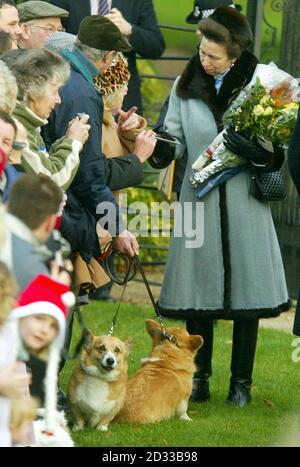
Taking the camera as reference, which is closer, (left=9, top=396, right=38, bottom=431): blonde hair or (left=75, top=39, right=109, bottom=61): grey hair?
(left=9, top=396, right=38, bottom=431): blonde hair

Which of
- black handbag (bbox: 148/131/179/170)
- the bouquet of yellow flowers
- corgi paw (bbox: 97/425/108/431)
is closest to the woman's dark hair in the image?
the bouquet of yellow flowers

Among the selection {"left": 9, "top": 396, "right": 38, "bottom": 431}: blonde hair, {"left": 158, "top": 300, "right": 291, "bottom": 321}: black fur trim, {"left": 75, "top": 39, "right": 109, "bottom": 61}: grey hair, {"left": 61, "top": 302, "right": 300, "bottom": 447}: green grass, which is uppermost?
{"left": 9, "top": 396, "right": 38, "bottom": 431}: blonde hair

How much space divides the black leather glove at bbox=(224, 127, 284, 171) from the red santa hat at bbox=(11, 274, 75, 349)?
2.70 metres

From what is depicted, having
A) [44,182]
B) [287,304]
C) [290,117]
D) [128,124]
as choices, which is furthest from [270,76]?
[44,182]

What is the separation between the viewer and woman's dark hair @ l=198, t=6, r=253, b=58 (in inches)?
315

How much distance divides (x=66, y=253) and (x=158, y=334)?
3.22 ft

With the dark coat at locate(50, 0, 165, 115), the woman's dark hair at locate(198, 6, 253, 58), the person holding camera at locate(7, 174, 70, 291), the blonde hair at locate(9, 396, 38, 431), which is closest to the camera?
the blonde hair at locate(9, 396, 38, 431)

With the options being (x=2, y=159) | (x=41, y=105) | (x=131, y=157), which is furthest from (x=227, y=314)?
(x=2, y=159)

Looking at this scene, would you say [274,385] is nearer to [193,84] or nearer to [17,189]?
[193,84]

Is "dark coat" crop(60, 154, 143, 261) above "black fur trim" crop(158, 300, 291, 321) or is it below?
above

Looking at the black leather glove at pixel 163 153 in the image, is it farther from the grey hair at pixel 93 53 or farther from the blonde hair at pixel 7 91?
the blonde hair at pixel 7 91

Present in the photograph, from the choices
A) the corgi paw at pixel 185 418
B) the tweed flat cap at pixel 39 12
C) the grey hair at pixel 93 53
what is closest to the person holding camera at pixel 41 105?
the grey hair at pixel 93 53

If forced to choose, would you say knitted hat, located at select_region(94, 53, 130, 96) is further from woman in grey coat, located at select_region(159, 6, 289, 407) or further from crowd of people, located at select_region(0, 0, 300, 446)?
woman in grey coat, located at select_region(159, 6, 289, 407)

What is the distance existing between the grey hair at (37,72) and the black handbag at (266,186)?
1.54 metres
